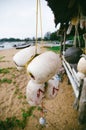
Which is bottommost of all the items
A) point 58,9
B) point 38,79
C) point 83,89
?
point 83,89

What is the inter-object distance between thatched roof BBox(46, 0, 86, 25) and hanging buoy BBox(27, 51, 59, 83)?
65 centimetres

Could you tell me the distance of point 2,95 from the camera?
8352 mm

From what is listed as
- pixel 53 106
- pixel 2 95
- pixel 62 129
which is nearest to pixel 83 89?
pixel 62 129

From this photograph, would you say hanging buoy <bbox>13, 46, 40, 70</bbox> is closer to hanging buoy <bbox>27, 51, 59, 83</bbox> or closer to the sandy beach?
hanging buoy <bbox>27, 51, 59, 83</bbox>

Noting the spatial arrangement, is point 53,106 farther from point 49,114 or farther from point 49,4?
point 49,4

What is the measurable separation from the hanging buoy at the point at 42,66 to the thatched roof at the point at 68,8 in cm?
65

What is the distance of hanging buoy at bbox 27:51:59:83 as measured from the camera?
4.08ft

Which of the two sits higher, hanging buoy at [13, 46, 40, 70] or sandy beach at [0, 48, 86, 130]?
hanging buoy at [13, 46, 40, 70]

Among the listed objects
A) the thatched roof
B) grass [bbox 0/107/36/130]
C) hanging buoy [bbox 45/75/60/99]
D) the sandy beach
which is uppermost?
the thatched roof

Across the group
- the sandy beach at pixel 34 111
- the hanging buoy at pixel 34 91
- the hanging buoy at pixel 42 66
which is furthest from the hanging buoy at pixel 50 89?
the sandy beach at pixel 34 111

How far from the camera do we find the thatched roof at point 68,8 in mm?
1749

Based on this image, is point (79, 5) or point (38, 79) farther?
point (79, 5)

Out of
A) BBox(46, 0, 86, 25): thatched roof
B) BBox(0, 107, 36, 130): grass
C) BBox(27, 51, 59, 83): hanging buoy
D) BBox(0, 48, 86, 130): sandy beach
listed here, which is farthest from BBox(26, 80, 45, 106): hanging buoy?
BBox(0, 107, 36, 130): grass

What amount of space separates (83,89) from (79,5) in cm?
179
